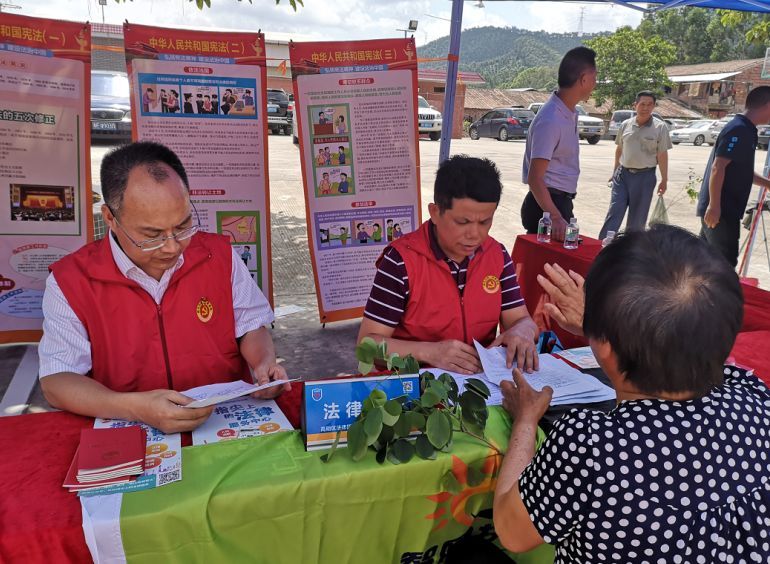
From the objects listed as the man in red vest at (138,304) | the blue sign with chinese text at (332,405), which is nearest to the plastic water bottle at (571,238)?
the man in red vest at (138,304)

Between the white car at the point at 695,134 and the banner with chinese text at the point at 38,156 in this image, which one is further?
the white car at the point at 695,134

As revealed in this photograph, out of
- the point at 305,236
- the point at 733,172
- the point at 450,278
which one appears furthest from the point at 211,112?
the point at 733,172

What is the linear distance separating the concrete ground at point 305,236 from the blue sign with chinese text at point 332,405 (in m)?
1.99

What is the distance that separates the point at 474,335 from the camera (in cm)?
216

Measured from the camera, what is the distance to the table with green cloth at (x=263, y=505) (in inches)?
40.9

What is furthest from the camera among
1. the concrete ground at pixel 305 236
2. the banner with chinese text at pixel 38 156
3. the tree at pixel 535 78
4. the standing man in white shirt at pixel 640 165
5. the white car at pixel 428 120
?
the tree at pixel 535 78

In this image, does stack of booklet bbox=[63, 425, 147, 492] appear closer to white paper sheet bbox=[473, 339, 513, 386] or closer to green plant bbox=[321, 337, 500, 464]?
green plant bbox=[321, 337, 500, 464]

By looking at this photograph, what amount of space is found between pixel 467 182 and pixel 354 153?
183 cm

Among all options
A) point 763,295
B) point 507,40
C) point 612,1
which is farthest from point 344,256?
point 507,40

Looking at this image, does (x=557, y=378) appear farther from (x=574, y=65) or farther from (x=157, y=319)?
(x=574, y=65)

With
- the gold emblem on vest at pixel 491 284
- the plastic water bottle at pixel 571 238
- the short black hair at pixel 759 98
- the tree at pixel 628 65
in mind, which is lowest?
the gold emblem on vest at pixel 491 284

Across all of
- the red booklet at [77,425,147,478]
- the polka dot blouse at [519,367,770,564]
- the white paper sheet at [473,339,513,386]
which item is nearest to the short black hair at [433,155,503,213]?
the white paper sheet at [473,339,513,386]

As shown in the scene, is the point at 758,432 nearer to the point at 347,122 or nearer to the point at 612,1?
the point at 347,122

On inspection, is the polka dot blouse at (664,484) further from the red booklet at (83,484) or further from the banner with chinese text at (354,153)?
the banner with chinese text at (354,153)
